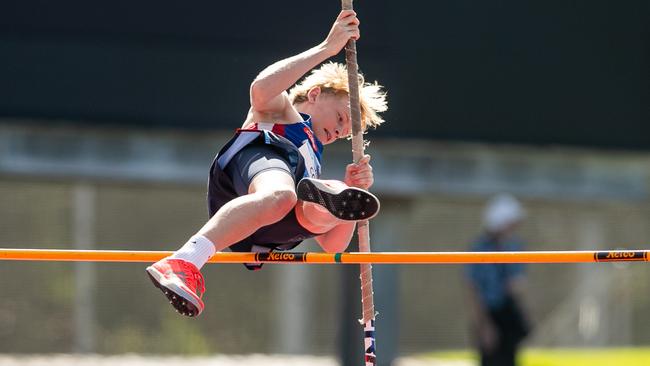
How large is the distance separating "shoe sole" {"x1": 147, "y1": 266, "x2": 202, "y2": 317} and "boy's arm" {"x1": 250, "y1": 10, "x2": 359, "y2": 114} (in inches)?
32.5

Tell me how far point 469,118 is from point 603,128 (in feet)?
3.03

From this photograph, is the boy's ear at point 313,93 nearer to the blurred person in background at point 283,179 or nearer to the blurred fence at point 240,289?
the blurred person in background at point 283,179

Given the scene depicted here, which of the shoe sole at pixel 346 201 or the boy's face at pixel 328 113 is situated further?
the boy's face at pixel 328 113

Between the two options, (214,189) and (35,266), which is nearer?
(214,189)

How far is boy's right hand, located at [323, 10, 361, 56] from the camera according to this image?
4.59 m

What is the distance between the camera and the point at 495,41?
26.1 feet

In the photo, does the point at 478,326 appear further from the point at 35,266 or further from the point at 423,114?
the point at 35,266

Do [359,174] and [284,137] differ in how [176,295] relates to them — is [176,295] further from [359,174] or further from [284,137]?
[359,174]

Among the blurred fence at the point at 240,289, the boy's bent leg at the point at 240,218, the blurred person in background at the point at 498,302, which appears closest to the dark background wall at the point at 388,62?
the blurred person in background at the point at 498,302

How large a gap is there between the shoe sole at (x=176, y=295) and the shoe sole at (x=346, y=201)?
57 centimetres

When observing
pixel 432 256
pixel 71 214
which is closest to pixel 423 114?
pixel 432 256

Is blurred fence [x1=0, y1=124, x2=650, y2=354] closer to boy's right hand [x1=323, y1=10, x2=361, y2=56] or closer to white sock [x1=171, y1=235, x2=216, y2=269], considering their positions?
boy's right hand [x1=323, y1=10, x2=361, y2=56]

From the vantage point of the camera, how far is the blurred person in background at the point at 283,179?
426cm

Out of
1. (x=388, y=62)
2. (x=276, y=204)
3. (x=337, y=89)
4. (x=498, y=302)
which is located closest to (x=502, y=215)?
(x=498, y=302)
